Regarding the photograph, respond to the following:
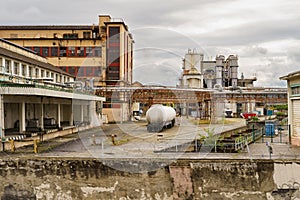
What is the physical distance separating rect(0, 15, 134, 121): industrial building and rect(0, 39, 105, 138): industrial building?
26.1 ft

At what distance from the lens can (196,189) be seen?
44.6 ft

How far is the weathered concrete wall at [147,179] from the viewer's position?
13500mm

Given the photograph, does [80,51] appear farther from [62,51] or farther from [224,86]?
[224,86]

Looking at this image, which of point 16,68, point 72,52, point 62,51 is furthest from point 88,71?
point 16,68

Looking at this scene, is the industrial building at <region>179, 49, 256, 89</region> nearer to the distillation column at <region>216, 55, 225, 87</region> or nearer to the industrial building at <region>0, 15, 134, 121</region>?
the distillation column at <region>216, 55, 225, 87</region>

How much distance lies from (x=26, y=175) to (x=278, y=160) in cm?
955

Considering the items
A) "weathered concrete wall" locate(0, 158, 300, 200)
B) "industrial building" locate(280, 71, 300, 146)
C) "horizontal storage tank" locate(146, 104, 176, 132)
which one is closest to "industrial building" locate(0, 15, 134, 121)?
"horizontal storage tank" locate(146, 104, 176, 132)

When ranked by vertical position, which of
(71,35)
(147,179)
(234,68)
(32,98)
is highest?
(71,35)

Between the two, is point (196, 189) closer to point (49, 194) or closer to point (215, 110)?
point (49, 194)

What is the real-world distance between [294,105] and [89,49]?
110 feet

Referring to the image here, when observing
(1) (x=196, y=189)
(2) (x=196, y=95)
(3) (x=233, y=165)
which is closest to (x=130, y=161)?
(1) (x=196, y=189)

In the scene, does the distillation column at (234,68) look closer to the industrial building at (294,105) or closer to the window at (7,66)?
the industrial building at (294,105)

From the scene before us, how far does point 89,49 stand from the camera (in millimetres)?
48656

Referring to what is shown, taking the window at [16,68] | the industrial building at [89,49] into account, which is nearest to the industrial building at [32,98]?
the window at [16,68]
